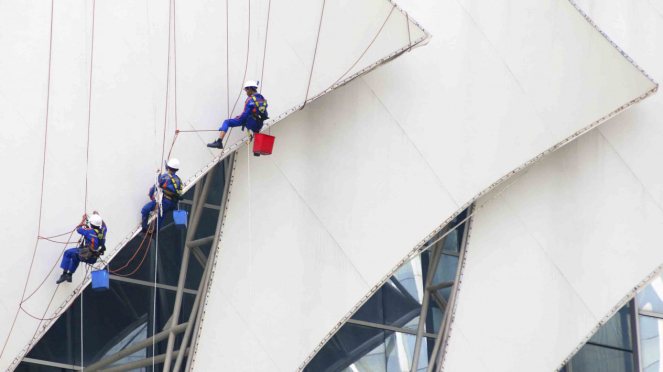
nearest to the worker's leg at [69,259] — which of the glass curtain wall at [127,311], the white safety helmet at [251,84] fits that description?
the white safety helmet at [251,84]

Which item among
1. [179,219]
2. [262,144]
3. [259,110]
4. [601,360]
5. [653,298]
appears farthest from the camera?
[653,298]

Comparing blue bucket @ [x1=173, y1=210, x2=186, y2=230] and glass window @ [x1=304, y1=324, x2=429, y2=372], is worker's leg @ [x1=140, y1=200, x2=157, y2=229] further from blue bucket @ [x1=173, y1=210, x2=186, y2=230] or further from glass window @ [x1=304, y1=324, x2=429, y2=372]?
glass window @ [x1=304, y1=324, x2=429, y2=372]

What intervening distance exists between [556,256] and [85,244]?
34.4 feet

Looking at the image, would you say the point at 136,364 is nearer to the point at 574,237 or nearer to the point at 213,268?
the point at 213,268

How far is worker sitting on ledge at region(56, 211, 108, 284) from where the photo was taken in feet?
73.0

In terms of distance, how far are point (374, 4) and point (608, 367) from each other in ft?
39.5

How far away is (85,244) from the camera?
2230cm

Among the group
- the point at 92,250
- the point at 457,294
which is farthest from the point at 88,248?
the point at 457,294

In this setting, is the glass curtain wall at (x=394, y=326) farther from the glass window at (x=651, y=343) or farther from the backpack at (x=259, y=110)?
the backpack at (x=259, y=110)

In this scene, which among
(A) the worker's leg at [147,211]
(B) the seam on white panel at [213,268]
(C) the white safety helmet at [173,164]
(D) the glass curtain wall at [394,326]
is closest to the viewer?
(C) the white safety helmet at [173,164]

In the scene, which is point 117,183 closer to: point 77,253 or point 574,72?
point 77,253

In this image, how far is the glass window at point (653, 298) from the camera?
1262 inches

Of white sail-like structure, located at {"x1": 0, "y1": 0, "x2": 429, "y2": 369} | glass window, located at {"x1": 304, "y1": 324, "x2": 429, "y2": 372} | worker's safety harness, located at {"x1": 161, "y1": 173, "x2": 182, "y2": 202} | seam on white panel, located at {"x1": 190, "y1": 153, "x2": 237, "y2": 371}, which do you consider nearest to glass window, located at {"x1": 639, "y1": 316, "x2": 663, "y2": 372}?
glass window, located at {"x1": 304, "y1": 324, "x2": 429, "y2": 372}

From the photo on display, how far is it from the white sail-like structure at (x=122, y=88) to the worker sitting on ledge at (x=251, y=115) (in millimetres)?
510
